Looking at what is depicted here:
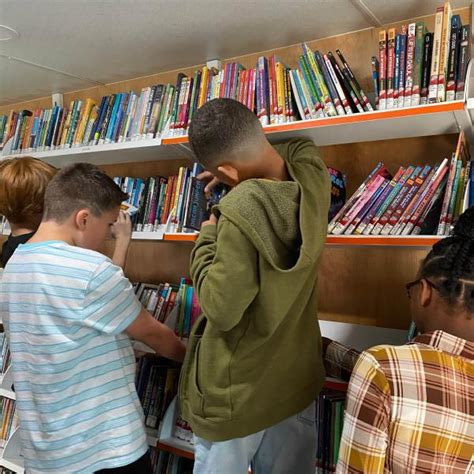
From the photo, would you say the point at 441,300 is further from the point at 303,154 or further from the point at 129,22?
the point at 129,22

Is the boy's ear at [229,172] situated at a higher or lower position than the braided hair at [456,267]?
higher

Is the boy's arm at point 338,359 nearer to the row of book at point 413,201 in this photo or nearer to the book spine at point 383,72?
the row of book at point 413,201

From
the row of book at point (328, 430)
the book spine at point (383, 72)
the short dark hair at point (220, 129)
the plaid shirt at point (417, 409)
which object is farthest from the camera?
the row of book at point (328, 430)

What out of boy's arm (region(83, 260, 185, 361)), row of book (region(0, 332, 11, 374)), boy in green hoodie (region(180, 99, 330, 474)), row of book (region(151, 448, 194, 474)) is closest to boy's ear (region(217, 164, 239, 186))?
boy in green hoodie (region(180, 99, 330, 474))

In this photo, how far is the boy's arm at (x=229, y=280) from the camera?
0.97 m

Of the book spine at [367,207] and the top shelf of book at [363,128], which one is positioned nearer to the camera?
the top shelf of book at [363,128]

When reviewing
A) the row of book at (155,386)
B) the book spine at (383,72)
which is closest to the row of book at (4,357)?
the row of book at (155,386)

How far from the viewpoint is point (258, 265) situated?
1.01 metres

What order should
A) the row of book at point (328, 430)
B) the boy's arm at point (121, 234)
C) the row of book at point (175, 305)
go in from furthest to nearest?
1. the row of book at point (175, 305)
2. the boy's arm at point (121, 234)
3. the row of book at point (328, 430)

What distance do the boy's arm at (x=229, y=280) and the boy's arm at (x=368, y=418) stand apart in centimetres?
28

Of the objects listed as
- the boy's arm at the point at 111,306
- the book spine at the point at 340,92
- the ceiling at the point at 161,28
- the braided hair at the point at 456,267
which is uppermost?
the ceiling at the point at 161,28

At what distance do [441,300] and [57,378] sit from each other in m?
0.99

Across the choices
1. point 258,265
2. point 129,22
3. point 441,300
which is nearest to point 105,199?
point 258,265

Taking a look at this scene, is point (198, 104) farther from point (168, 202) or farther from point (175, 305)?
point (175, 305)
